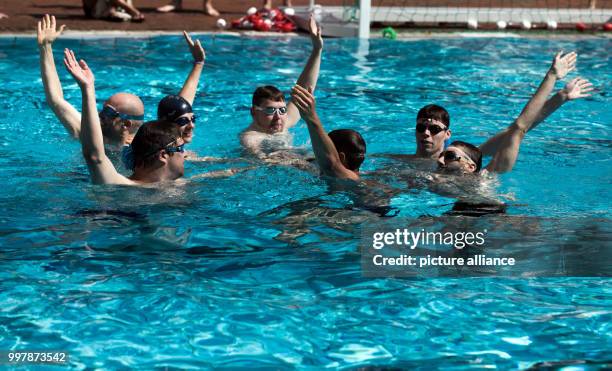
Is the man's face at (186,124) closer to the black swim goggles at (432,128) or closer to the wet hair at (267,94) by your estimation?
the wet hair at (267,94)

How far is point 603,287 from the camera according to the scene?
16.6ft

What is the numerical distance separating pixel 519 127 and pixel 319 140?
161 cm

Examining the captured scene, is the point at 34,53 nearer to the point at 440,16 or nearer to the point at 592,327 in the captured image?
the point at 440,16

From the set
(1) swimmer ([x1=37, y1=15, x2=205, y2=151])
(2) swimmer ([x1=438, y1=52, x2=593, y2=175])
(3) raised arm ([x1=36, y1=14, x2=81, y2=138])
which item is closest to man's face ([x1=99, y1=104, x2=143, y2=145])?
(1) swimmer ([x1=37, y1=15, x2=205, y2=151])

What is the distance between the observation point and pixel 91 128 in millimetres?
5180

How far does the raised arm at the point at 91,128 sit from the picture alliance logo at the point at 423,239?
164 centimetres

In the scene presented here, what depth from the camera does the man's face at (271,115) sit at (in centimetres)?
749

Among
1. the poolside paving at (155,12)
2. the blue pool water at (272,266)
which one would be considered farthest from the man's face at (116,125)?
the poolside paving at (155,12)

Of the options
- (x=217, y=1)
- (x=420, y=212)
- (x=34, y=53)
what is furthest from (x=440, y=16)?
(x=420, y=212)

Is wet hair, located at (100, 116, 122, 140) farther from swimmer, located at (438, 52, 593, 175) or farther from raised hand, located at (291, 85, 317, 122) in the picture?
swimmer, located at (438, 52, 593, 175)

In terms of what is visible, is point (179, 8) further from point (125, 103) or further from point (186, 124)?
point (186, 124)

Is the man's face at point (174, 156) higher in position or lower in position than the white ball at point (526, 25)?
lower

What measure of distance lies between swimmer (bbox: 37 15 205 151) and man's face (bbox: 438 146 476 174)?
214 cm

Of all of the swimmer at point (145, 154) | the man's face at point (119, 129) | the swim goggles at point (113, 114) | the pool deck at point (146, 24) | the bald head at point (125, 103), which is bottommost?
the swimmer at point (145, 154)
